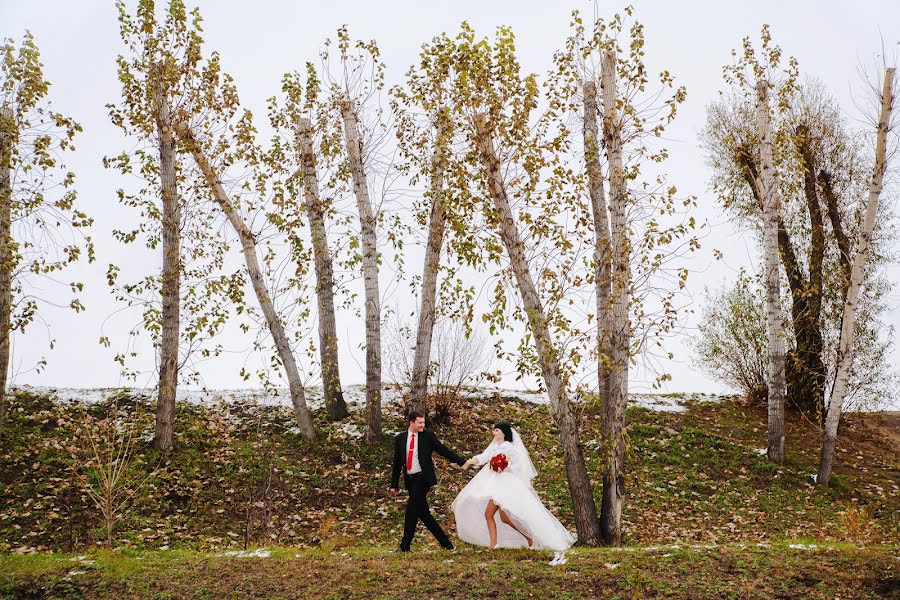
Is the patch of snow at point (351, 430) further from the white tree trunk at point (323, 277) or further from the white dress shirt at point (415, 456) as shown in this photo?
the white dress shirt at point (415, 456)

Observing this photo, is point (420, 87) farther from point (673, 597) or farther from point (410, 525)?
point (673, 597)

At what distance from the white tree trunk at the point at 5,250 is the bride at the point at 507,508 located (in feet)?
28.4

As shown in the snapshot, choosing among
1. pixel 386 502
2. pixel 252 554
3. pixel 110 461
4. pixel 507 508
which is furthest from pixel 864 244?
pixel 110 461

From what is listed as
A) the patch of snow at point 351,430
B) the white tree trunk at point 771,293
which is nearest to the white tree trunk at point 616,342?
the patch of snow at point 351,430

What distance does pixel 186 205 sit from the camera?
17.3 meters

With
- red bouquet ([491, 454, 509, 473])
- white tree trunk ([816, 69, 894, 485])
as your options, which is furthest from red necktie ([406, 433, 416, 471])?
white tree trunk ([816, 69, 894, 485])

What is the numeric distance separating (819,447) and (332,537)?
13795 mm

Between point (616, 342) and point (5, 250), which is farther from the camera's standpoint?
point (5, 250)

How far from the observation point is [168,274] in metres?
16.8

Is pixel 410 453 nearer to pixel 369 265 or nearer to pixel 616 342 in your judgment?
pixel 616 342

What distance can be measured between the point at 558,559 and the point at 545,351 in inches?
125

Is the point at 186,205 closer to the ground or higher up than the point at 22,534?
higher up

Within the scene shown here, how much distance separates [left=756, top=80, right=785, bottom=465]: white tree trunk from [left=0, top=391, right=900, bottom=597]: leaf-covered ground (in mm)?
869

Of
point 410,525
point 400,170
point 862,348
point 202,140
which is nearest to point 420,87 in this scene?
point 400,170
